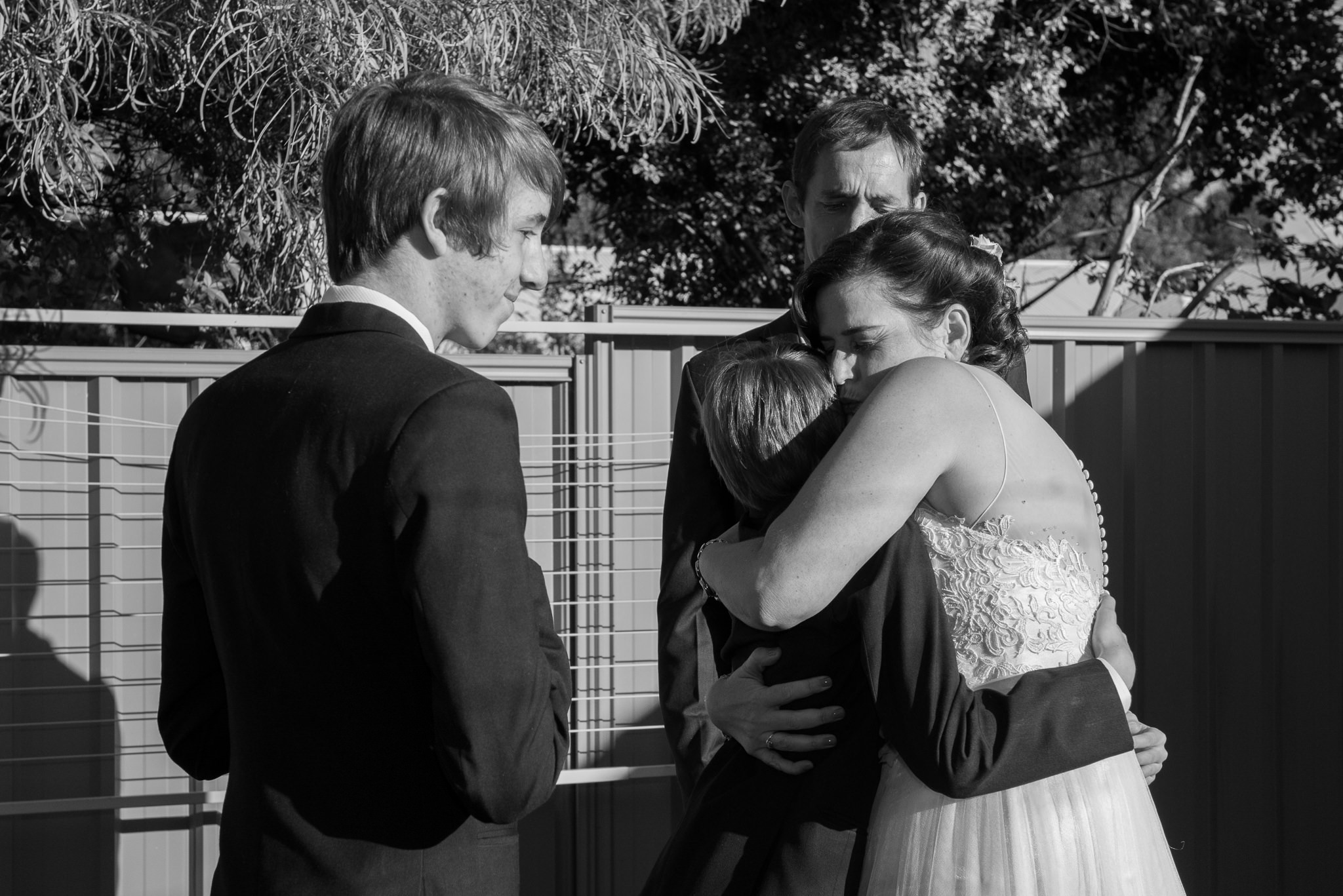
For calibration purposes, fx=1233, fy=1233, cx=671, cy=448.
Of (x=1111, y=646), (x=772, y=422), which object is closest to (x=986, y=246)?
(x=772, y=422)

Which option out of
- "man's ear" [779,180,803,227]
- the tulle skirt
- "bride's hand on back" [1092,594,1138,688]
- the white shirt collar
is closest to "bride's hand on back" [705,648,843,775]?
the tulle skirt

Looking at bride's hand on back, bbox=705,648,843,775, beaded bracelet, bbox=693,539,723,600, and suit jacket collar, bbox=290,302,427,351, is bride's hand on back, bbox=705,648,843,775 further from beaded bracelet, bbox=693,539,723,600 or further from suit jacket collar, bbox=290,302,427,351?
suit jacket collar, bbox=290,302,427,351

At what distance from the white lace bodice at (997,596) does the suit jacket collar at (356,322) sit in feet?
2.31

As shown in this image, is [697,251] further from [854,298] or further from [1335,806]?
[854,298]

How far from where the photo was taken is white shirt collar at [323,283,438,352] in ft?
4.72

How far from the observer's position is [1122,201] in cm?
1281

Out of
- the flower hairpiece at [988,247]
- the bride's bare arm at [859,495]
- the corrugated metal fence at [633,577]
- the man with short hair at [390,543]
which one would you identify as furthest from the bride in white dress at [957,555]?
the corrugated metal fence at [633,577]

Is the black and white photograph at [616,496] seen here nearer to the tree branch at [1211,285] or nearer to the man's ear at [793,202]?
the man's ear at [793,202]

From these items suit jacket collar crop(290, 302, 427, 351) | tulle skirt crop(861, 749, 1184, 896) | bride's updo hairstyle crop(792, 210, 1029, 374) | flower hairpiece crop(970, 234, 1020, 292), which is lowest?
tulle skirt crop(861, 749, 1184, 896)

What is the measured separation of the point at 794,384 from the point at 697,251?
696cm

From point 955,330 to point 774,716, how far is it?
2.02 ft

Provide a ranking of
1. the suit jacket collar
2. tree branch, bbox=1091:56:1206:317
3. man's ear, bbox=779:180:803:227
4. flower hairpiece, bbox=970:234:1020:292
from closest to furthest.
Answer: the suit jacket collar, flower hairpiece, bbox=970:234:1020:292, man's ear, bbox=779:180:803:227, tree branch, bbox=1091:56:1206:317

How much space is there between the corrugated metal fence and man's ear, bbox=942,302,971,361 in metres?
1.67

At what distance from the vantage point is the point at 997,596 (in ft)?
5.17
